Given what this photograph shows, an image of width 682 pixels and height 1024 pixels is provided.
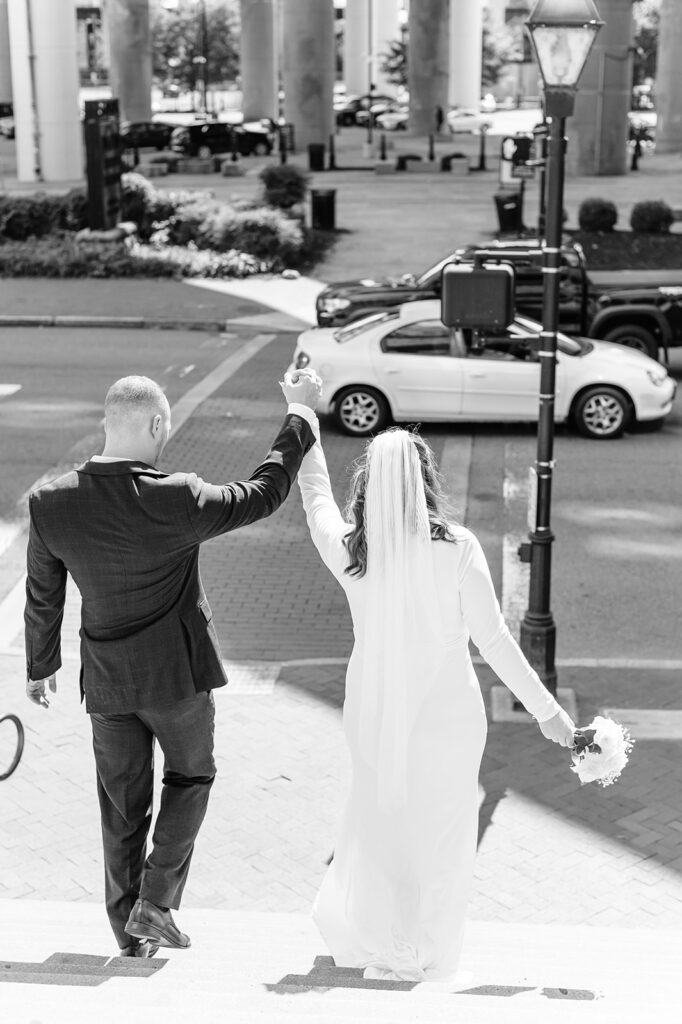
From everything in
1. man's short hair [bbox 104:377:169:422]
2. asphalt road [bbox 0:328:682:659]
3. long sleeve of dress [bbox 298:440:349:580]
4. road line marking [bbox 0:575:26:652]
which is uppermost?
man's short hair [bbox 104:377:169:422]

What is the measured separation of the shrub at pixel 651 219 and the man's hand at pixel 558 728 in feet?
93.2

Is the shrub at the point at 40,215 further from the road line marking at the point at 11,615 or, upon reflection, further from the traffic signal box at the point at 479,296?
the traffic signal box at the point at 479,296

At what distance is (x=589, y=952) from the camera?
4988 mm

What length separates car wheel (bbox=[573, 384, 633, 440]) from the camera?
15.5 meters

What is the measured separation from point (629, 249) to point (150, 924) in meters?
26.5

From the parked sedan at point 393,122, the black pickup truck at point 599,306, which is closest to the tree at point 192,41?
the parked sedan at point 393,122

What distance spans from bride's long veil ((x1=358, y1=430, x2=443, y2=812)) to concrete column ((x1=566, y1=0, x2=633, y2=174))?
40.2 metres

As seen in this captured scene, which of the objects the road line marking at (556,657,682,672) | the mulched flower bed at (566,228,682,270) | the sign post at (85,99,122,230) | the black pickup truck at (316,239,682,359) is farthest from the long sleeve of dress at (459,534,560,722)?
the sign post at (85,99,122,230)

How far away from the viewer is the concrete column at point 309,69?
5531cm

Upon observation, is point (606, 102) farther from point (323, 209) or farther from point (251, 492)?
point (251, 492)

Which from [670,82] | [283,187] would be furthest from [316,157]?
[670,82]

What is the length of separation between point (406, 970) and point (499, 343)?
11494 millimetres

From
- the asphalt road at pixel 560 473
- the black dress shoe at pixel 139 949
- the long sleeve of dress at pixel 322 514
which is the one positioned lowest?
the asphalt road at pixel 560 473

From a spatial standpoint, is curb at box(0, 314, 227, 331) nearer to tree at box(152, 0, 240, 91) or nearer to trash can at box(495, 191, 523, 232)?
trash can at box(495, 191, 523, 232)
